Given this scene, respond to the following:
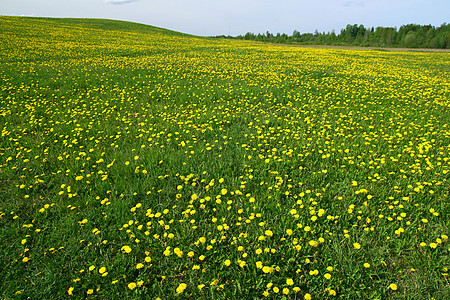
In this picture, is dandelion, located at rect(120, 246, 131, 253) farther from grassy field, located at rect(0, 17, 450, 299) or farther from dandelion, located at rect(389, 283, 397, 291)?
dandelion, located at rect(389, 283, 397, 291)

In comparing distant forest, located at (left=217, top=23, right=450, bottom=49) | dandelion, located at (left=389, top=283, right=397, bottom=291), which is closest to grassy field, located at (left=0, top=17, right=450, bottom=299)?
dandelion, located at (left=389, top=283, right=397, bottom=291)

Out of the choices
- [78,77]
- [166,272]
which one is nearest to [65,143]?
[166,272]

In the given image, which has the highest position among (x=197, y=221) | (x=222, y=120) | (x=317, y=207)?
(x=222, y=120)

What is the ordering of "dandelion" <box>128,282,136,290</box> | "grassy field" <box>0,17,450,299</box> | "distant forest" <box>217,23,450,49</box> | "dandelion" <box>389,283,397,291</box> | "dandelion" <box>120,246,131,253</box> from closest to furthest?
"dandelion" <box>389,283,397,291</box>, "dandelion" <box>128,282,136,290</box>, "grassy field" <box>0,17,450,299</box>, "dandelion" <box>120,246,131,253</box>, "distant forest" <box>217,23,450,49</box>

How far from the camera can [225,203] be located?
2.85 m

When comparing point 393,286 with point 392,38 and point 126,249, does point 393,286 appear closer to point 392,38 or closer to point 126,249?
point 126,249

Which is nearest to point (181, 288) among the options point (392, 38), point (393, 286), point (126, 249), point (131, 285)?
point (131, 285)

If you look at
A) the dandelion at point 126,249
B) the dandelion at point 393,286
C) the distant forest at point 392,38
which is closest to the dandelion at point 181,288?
the dandelion at point 126,249

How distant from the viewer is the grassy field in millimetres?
2043

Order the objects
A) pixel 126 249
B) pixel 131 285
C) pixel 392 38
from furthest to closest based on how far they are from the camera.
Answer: pixel 392 38, pixel 126 249, pixel 131 285

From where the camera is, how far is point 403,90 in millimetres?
7844

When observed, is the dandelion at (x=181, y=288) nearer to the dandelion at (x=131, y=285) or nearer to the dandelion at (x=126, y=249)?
the dandelion at (x=131, y=285)

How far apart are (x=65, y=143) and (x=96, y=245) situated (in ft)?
8.72

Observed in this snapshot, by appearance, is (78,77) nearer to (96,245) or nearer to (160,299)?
(96,245)
